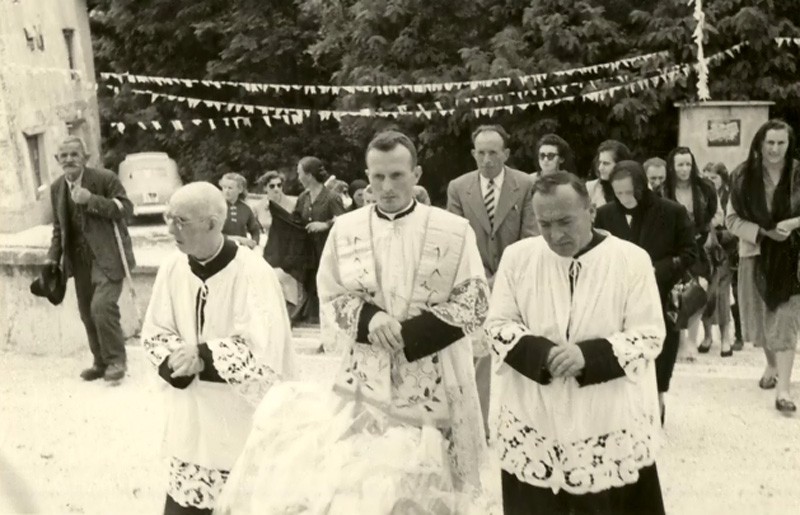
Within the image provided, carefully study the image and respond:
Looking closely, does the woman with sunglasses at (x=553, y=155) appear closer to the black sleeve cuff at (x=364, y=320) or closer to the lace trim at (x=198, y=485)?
the black sleeve cuff at (x=364, y=320)

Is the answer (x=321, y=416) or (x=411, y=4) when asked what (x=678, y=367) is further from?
(x=411, y=4)

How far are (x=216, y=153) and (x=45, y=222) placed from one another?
7.86 metres

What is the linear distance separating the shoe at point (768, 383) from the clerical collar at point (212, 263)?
4.10 metres

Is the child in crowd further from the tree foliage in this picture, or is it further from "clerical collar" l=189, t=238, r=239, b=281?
the tree foliage

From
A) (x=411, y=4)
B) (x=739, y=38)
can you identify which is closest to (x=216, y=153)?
(x=411, y=4)

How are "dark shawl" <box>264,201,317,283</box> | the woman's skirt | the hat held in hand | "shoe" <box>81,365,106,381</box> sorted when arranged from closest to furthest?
the woman's skirt
the hat held in hand
"shoe" <box>81,365,106,381</box>
"dark shawl" <box>264,201,317,283</box>

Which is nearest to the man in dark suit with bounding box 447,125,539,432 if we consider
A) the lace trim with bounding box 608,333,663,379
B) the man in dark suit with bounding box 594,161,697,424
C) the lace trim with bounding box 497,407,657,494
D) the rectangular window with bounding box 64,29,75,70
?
the man in dark suit with bounding box 594,161,697,424


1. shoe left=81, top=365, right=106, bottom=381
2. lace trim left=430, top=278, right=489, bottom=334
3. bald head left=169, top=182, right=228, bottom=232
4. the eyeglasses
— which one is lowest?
shoe left=81, top=365, right=106, bottom=381

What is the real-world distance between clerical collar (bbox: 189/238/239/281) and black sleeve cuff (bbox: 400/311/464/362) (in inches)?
26.7

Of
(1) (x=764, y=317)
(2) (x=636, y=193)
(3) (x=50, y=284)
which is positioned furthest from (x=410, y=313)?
(3) (x=50, y=284)

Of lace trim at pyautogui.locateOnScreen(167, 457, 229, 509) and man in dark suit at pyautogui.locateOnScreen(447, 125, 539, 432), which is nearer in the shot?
lace trim at pyautogui.locateOnScreen(167, 457, 229, 509)

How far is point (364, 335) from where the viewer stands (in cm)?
371

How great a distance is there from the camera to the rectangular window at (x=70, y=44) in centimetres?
784

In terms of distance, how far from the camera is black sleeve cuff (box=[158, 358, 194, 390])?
3562mm
